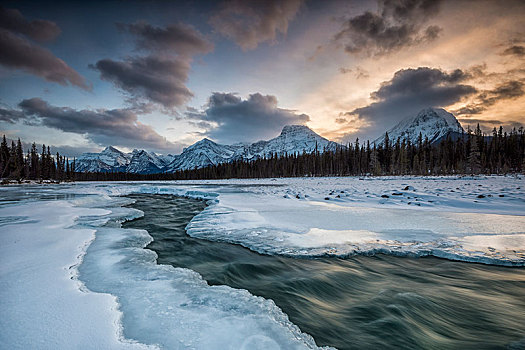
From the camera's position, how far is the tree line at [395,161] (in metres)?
54.5

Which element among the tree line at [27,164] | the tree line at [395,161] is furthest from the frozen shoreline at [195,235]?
the tree line at [27,164]

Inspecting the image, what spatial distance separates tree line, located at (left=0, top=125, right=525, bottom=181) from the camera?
54.5 meters

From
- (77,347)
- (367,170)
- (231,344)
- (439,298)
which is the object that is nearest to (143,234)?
(77,347)

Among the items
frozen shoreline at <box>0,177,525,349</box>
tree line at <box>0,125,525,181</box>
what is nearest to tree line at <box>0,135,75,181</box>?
tree line at <box>0,125,525,181</box>

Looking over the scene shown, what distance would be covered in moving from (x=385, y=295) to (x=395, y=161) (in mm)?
80649

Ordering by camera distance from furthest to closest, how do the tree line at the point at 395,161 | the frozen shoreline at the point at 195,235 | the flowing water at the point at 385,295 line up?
the tree line at the point at 395,161
the flowing water at the point at 385,295
the frozen shoreline at the point at 195,235

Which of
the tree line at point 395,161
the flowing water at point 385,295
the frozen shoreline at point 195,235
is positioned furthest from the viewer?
the tree line at point 395,161

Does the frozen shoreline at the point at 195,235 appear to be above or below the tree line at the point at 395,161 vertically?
below

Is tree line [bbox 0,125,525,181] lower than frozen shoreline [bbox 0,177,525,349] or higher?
higher

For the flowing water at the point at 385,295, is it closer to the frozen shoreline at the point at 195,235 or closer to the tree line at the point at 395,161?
the frozen shoreline at the point at 195,235

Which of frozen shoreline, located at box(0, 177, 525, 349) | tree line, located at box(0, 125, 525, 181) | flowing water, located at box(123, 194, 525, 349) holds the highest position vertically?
tree line, located at box(0, 125, 525, 181)

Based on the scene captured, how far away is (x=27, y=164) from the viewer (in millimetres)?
70938

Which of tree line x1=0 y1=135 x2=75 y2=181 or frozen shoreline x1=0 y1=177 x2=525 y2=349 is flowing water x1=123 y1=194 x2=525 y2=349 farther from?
tree line x1=0 y1=135 x2=75 y2=181

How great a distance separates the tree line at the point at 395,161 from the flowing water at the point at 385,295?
57520 mm
